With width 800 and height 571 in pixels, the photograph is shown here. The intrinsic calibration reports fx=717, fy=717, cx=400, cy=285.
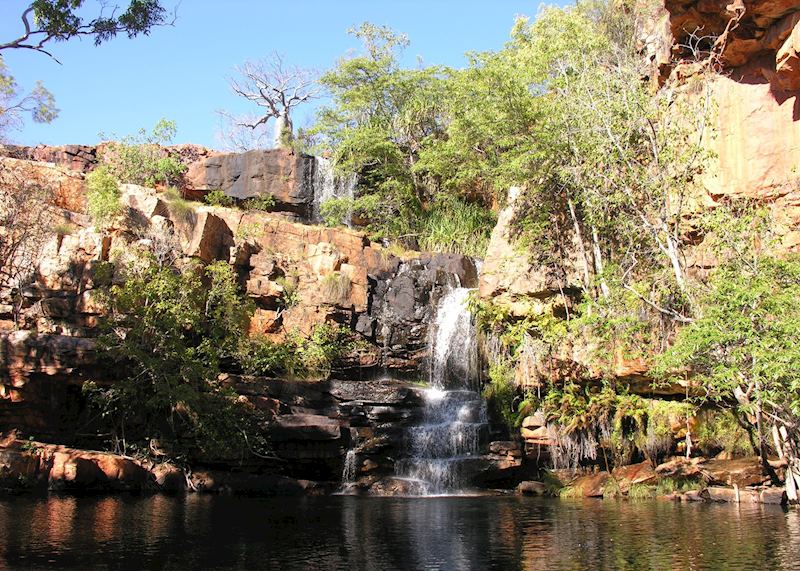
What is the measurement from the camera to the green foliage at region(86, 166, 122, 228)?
26.4 metres

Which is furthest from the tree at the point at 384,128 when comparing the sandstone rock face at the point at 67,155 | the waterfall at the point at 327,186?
the sandstone rock face at the point at 67,155

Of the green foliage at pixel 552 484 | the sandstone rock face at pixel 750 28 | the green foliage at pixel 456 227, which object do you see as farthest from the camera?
the green foliage at pixel 456 227

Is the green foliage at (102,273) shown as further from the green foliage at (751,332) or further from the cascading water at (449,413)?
the green foliage at (751,332)

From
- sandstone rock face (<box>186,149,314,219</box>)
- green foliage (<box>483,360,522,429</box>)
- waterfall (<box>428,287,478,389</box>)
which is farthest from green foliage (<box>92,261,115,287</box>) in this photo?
green foliage (<box>483,360,522,429</box>)

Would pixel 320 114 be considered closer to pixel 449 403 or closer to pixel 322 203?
pixel 322 203

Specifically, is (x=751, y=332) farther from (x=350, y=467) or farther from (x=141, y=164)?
(x=141, y=164)

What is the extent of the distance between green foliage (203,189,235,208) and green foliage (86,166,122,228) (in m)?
5.39

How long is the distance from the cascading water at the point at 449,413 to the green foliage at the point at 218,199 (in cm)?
1219

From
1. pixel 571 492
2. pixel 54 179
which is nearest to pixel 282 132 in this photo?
pixel 54 179

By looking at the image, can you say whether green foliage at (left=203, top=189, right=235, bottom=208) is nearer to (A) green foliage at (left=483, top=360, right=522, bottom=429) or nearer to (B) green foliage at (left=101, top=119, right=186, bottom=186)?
(B) green foliage at (left=101, top=119, right=186, bottom=186)

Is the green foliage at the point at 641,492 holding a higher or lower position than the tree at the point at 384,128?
lower

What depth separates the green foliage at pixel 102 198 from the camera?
26.4 metres

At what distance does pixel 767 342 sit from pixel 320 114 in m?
27.9

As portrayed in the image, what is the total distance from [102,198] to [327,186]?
1132cm
